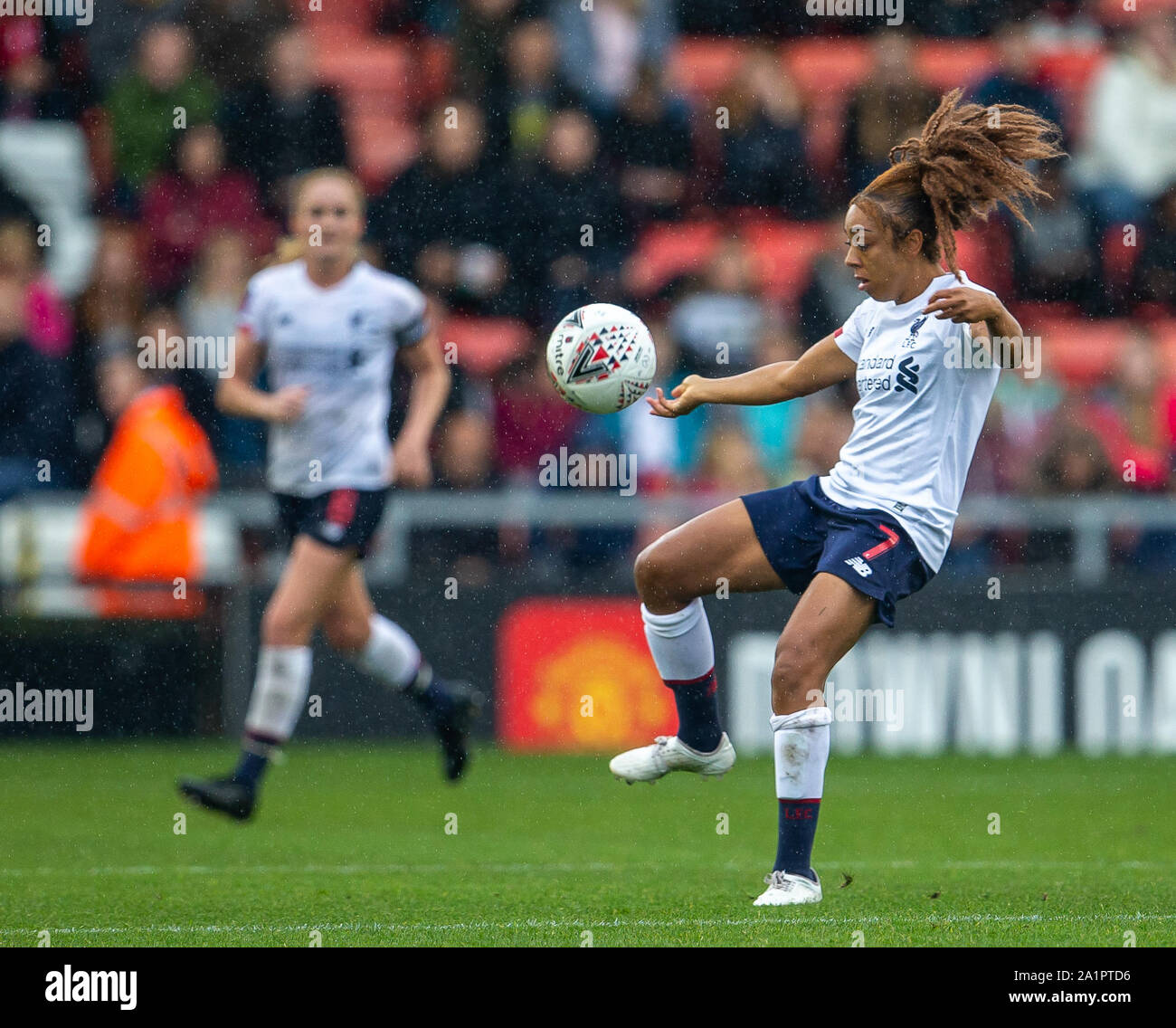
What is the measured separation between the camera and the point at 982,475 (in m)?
12.2

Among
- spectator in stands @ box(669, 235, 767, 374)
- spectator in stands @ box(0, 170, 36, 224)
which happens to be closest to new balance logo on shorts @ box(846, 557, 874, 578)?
spectator in stands @ box(669, 235, 767, 374)

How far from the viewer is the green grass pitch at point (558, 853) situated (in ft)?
18.2

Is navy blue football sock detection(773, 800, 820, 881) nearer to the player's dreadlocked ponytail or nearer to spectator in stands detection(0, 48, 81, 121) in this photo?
the player's dreadlocked ponytail

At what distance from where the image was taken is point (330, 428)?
28.2ft

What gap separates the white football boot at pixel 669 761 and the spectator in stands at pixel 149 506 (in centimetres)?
539

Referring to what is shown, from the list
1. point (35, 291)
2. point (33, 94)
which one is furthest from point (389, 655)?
point (33, 94)

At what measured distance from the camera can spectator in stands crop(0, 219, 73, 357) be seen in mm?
12508

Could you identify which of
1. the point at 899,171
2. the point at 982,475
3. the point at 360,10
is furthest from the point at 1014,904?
the point at 360,10

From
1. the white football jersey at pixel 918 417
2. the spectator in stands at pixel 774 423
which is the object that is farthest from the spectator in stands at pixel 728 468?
the white football jersey at pixel 918 417

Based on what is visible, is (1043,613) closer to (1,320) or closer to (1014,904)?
(1014,904)

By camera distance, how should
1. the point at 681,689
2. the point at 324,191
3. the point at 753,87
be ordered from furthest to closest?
the point at 753,87 → the point at 324,191 → the point at 681,689

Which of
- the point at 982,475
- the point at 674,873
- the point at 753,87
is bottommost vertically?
the point at 674,873

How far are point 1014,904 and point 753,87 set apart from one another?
8480 millimetres

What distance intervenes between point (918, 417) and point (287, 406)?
3.20m
